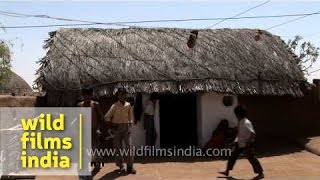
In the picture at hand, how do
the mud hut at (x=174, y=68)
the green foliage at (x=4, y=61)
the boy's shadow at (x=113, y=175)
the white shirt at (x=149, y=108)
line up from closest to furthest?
the boy's shadow at (x=113, y=175)
the white shirt at (x=149, y=108)
the mud hut at (x=174, y=68)
the green foliage at (x=4, y=61)

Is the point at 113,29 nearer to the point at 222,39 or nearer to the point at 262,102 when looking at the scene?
the point at 222,39

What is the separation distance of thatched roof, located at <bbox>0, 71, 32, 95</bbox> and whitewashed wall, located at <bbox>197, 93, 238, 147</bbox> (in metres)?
17.7

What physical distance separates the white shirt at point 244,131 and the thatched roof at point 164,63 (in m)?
3.39

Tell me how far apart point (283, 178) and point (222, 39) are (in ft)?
19.5

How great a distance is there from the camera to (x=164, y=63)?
12.9 m

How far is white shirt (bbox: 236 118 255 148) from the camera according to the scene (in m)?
9.03

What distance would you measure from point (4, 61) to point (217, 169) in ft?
67.0

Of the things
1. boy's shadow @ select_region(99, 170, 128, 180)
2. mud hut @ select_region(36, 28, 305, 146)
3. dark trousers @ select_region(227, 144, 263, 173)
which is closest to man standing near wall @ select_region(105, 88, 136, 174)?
boy's shadow @ select_region(99, 170, 128, 180)

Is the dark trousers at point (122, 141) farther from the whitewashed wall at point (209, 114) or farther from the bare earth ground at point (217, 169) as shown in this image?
the whitewashed wall at point (209, 114)

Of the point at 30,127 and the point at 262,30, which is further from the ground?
the point at 262,30

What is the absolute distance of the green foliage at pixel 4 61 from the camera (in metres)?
27.6

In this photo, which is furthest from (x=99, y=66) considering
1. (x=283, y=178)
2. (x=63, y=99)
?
(x=283, y=178)

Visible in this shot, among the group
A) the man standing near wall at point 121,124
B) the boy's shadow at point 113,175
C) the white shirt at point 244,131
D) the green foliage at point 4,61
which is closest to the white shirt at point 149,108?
the boy's shadow at point 113,175

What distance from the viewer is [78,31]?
14.2 meters
